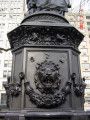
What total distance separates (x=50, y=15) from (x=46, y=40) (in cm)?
140

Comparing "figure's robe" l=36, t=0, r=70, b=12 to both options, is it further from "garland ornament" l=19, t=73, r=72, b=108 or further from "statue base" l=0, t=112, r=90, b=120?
"statue base" l=0, t=112, r=90, b=120

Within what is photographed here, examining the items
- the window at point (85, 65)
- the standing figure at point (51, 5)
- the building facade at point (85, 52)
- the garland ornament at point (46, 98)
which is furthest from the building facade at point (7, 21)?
the garland ornament at point (46, 98)

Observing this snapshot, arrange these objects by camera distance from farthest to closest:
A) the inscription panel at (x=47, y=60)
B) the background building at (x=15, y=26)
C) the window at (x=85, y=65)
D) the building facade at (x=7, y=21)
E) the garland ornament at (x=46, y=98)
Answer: the window at (x=85, y=65), the building facade at (x=7, y=21), the background building at (x=15, y=26), the inscription panel at (x=47, y=60), the garland ornament at (x=46, y=98)

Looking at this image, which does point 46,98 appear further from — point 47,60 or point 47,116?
point 47,60

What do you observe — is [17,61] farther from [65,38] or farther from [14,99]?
[65,38]

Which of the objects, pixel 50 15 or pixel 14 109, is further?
pixel 50 15

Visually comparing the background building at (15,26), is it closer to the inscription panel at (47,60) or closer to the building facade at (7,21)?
the building facade at (7,21)

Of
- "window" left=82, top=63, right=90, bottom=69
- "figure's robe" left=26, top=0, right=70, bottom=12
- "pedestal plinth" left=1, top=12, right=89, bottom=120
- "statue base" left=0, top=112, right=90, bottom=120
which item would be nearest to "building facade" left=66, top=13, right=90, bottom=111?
"window" left=82, top=63, right=90, bottom=69

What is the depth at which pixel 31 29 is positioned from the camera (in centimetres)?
499

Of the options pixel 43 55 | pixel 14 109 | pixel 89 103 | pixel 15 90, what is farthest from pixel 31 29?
pixel 89 103

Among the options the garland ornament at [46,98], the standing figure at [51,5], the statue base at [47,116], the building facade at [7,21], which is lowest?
the statue base at [47,116]

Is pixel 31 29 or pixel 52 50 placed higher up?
pixel 31 29

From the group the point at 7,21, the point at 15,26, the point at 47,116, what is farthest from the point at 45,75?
the point at 7,21

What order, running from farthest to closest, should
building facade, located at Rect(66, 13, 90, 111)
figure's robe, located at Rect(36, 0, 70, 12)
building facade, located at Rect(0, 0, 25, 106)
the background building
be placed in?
building facade, located at Rect(0, 0, 25, 106) → the background building → building facade, located at Rect(66, 13, 90, 111) → figure's robe, located at Rect(36, 0, 70, 12)
